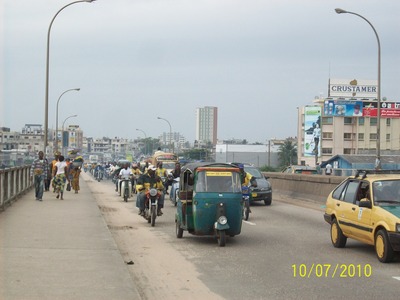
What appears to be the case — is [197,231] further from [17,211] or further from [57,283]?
[17,211]

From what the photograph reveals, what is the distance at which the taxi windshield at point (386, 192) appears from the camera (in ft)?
41.1

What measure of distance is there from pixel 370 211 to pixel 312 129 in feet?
420

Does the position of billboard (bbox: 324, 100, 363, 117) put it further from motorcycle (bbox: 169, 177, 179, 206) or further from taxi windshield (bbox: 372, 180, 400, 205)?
taxi windshield (bbox: 372, 180, 400, 205)

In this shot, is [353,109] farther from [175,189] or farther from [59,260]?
[59,260]

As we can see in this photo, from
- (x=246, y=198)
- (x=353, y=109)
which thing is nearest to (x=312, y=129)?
(x=353, y=109)

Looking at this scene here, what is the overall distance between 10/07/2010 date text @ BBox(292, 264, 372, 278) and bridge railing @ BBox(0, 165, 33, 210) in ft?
36.4

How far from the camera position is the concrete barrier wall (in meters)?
27.9

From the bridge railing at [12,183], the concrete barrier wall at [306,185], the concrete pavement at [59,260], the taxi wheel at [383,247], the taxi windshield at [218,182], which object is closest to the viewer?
the concrete pavement at [59,260]

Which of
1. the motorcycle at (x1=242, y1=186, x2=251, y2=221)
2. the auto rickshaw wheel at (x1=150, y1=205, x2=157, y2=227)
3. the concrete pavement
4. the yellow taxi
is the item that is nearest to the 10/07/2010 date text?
the yellow taxi

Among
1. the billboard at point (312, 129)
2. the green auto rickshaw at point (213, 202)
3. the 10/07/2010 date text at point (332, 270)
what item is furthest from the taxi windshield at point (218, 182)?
the billboard at point (312, 129)

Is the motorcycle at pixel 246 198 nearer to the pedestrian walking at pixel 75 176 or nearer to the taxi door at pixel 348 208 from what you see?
the taxi door at pixel 348 208

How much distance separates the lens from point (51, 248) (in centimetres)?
1309

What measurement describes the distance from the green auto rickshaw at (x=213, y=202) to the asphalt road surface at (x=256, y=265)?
1.26 feet

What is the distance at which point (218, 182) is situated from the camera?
50.1 ft
